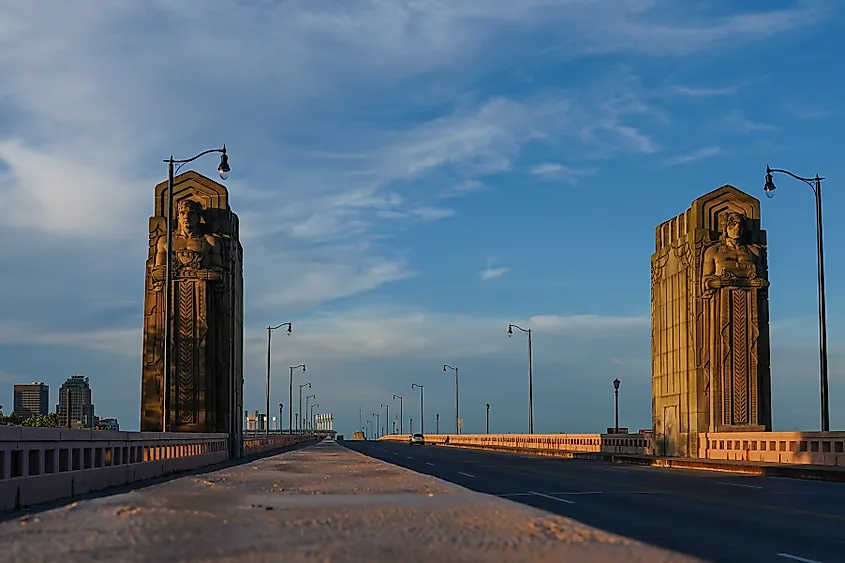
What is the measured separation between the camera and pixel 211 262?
163ft

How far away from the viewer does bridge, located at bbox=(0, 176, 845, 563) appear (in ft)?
26.4

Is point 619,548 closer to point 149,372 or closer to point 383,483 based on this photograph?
point 383,483

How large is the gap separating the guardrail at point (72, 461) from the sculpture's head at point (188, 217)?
18881 millimetres

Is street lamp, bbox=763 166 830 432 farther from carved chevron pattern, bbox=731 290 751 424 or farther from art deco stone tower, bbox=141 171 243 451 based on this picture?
art deco stone tower, bbox=141 171 243 451

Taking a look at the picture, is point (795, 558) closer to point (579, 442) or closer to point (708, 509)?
point (708, 509)

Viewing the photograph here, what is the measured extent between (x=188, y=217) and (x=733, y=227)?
26.1 meters

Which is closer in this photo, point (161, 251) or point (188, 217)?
point (161, 251)

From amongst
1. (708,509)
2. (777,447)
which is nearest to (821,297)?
(777,447)

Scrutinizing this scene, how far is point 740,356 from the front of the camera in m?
51.9

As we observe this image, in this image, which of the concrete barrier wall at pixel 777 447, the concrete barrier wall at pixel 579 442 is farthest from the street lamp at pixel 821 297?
the concrete barrier wall at pixel 579 442

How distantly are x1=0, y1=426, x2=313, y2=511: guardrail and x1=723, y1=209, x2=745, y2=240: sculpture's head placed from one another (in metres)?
30.7

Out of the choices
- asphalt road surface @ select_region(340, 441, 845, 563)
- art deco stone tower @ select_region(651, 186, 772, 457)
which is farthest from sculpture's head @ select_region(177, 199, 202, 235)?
art deco stone tower @ select_region(651, 186, 772, 457)

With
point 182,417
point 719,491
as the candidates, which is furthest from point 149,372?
point 719,491

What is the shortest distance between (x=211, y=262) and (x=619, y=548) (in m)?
44.2
